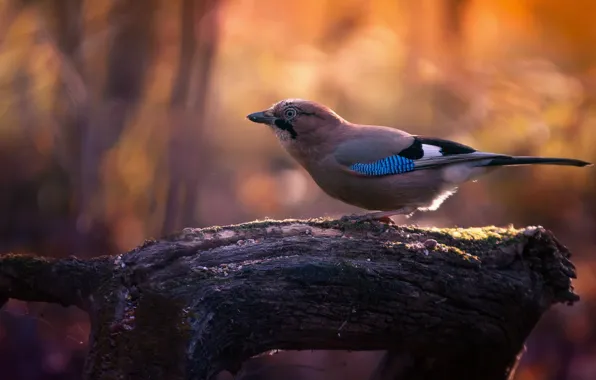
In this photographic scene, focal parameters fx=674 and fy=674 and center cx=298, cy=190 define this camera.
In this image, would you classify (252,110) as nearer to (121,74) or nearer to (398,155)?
(121,74)

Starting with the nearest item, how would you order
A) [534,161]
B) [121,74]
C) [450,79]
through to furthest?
[534,161] < [121,74] < [450,79]

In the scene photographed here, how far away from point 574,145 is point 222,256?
513 cm

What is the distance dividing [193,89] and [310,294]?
412 centimetres

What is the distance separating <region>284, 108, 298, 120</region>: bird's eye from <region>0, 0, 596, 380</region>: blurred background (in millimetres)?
2219

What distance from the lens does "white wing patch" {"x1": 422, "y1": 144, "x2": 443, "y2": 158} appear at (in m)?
3.60

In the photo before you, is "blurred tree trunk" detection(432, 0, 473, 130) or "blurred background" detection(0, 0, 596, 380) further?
"blurred tree trunk" detection(432, 0, 473, 130)

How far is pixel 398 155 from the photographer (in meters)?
3.60

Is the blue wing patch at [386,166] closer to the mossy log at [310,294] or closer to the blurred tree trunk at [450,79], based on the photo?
the mossy log at [310,294]

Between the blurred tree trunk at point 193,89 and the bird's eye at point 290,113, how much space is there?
8.42ft

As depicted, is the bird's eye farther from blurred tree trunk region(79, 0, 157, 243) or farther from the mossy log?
blurred tree trunk region(79, 0, 157, 243)

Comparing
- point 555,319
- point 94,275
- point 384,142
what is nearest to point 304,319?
point 94,275

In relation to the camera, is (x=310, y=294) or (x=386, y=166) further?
(x=386, y=166)

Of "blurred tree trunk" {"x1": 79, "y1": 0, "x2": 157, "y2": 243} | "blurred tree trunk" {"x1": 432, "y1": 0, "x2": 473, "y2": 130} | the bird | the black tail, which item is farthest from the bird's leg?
"blurred tree trunk" {"x1": 432, "y1": 0, "x2": 473, "y2": 130}

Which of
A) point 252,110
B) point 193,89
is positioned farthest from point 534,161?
point 252,110
